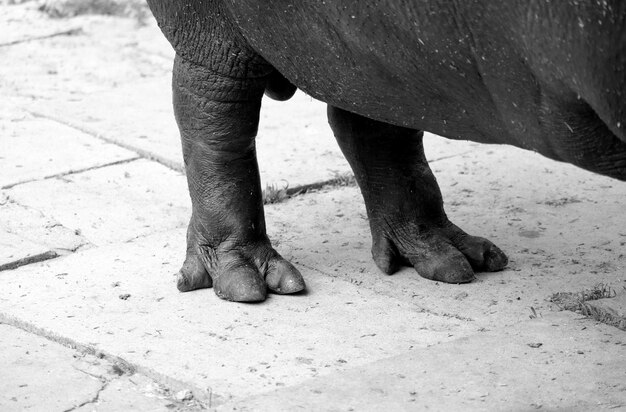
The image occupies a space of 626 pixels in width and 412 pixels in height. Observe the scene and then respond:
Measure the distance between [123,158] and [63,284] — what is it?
4.44 feet

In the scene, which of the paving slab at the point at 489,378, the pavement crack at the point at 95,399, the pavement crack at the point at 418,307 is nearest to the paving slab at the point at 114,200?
the pavement crack at the point at 418,307

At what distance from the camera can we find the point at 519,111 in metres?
2.81

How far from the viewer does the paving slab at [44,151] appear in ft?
16.8

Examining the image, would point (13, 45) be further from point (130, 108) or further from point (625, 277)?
point (625, 277)

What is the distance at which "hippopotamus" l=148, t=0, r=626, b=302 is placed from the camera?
8.39ft

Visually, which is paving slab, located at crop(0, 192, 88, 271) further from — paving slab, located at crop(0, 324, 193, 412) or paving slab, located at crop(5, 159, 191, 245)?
paving slab, located at crop(0, 324, 193, 412)

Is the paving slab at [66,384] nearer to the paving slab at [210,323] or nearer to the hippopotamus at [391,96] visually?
the paving slab at [210,323]

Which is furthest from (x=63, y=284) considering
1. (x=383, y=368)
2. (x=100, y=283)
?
(x=383, y=368)

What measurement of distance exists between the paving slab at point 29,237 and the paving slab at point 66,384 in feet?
2.22

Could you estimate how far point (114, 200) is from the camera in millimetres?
4812

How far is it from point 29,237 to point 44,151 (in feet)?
3.32

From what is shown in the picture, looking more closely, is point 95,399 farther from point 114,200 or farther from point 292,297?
point 114,200

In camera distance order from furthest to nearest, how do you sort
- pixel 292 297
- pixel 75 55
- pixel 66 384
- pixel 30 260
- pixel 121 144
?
1. pixel 75 55
2. pixel 121 144
3. pixel 30 260
4. pixel 292 297
5. pixel 66 384

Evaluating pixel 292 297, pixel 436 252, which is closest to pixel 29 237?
pixel 292 297
